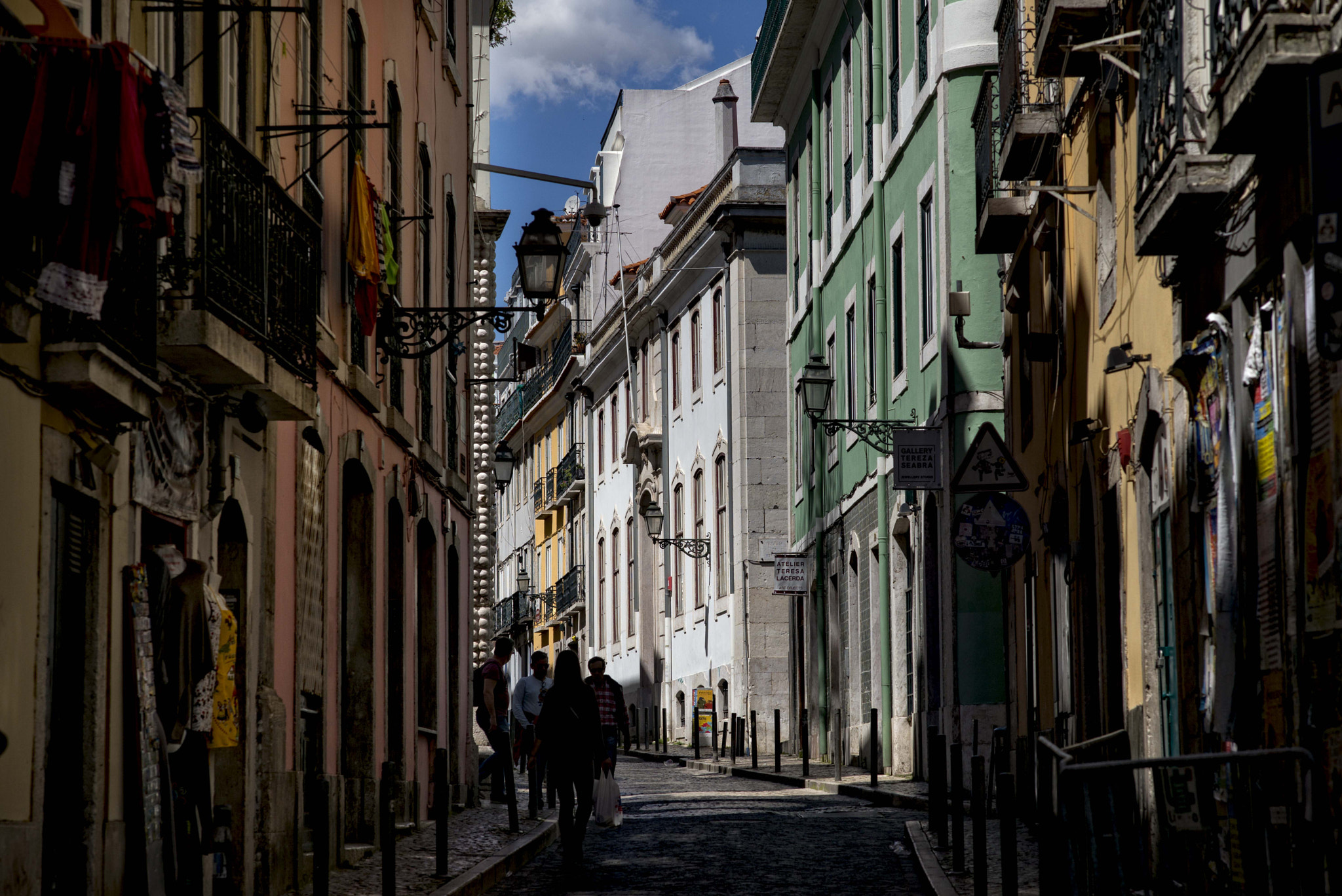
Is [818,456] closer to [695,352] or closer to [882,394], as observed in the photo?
[882,394]

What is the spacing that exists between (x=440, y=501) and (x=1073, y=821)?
627 inches

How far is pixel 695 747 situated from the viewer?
3738 centimetres

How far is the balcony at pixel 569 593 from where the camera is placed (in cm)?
5666

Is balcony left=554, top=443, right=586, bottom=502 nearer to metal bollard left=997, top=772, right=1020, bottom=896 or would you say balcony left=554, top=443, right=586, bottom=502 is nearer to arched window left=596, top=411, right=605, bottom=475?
arched window left=596, top=411, right=605, bottom=475

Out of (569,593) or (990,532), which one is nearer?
(990,532)

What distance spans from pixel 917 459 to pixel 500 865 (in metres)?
9.49

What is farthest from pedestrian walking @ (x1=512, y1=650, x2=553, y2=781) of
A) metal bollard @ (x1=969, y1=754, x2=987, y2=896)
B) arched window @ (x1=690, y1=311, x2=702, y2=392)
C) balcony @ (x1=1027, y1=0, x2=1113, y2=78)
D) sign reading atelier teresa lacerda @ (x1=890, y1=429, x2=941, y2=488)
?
arched window @ (x1=690, y1=311, x2=702, y2=392)

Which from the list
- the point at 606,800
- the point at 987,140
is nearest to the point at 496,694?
the point at 606,800

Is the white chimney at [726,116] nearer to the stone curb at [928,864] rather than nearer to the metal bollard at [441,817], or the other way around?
the stone curb at [928,864]

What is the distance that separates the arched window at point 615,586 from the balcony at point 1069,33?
37.0 m

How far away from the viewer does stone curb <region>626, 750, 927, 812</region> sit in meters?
20.2

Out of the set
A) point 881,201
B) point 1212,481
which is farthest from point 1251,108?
point 881,201

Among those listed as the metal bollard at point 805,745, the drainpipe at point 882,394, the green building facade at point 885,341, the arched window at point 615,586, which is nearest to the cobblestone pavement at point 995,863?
the green building facade at point 885,341

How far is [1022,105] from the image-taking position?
17.2 meters
